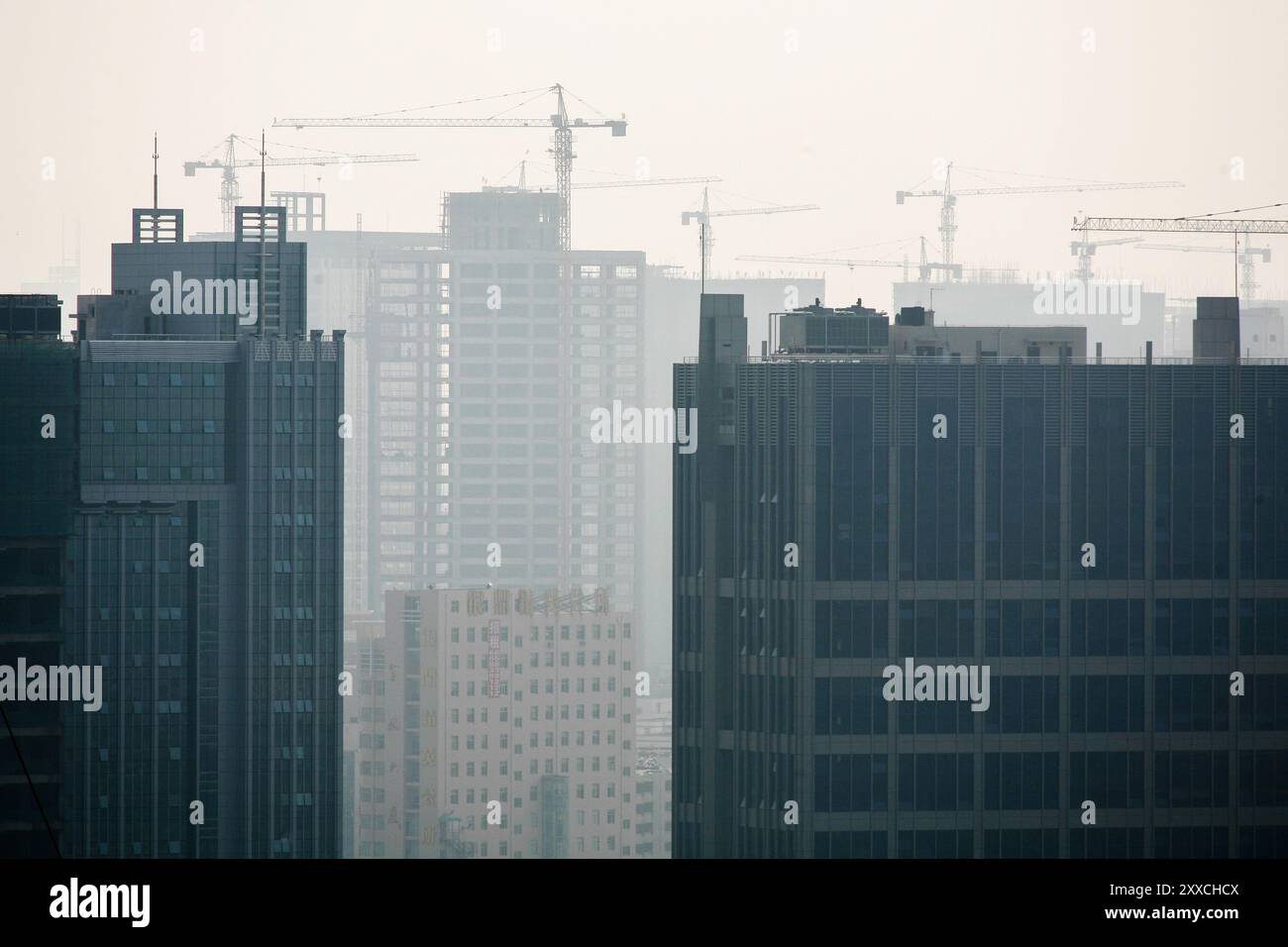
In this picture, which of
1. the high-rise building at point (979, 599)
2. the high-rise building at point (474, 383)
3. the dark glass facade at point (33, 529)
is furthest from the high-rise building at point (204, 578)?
the high-rise building at point (474, 383)

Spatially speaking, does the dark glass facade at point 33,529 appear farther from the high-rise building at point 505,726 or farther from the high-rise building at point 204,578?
the high-rise building at point 505,726

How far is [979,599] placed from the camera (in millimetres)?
63000

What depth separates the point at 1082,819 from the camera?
62.6 m

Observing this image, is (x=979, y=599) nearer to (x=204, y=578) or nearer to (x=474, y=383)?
(x=204, y=578)

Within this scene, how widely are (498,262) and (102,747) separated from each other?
11096 cm

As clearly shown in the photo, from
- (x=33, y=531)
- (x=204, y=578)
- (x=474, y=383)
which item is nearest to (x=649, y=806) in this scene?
(x=474, y=383)

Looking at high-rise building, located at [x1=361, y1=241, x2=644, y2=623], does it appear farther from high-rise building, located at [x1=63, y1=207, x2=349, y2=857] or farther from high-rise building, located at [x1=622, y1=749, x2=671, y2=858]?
high-rise building, located at [x1=63, y1=207, x2=349, y2=857]

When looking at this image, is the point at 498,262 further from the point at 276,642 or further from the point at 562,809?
the point at 276,642

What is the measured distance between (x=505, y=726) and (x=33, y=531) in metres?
76.4

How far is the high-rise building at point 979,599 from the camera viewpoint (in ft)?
202

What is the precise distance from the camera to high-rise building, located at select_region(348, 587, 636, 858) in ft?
511
